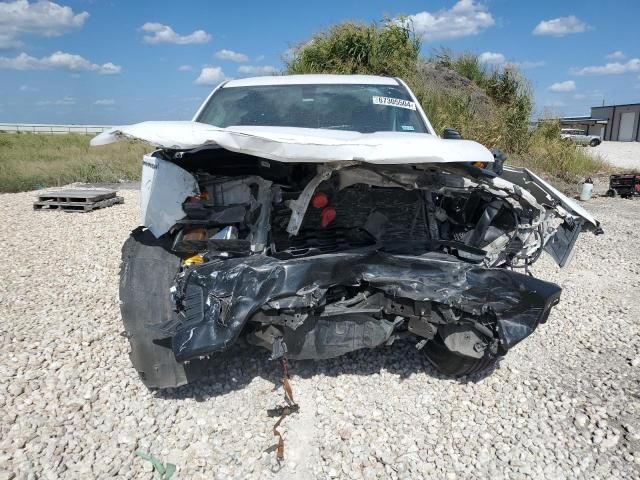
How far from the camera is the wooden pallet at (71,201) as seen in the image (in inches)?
336

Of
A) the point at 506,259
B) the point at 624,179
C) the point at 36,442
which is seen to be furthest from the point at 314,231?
the point at 624,179

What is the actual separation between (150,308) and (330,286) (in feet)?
3.73

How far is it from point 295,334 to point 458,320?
92cm

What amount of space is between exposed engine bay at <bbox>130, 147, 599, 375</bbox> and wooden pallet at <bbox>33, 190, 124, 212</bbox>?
235 inches

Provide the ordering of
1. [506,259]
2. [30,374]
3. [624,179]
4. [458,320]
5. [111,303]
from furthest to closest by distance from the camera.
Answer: [624,179]
[111,303]
[506,259]
[30,374]
[458,320]

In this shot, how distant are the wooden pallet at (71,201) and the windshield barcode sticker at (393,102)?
6.24 m

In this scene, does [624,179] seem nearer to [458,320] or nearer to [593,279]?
[593,279]

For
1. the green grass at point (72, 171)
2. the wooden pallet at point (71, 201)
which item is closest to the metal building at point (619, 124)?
the green grass at point (72, 171)

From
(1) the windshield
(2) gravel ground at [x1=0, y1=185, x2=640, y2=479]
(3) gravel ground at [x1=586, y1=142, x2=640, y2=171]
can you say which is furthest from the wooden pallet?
(3) gravel ground at [x1=586, y1=142, x2=640, y2=171]

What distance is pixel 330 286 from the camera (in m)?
2.68

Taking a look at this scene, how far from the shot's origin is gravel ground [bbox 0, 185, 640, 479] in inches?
95.0

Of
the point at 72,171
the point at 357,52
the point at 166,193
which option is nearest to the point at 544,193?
the point at 166,193

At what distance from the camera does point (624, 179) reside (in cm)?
1153

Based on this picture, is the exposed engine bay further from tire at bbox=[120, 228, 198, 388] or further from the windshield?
the windshield
